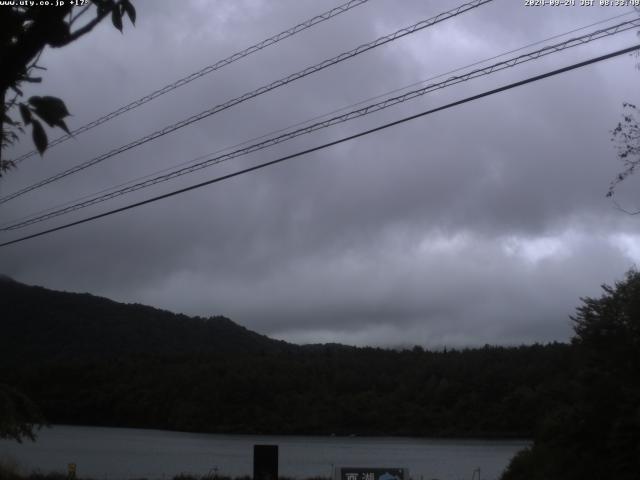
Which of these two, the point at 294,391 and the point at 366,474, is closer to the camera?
the point at 366,474

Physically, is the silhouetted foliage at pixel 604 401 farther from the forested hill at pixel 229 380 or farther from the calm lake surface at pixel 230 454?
the forested hill at pixel 229 380

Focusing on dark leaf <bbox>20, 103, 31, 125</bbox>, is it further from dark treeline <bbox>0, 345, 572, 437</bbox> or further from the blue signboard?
dark treeline <bbox>0, 345, 572, 437</bbox>

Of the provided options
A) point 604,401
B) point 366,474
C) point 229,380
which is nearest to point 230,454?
point 229,380

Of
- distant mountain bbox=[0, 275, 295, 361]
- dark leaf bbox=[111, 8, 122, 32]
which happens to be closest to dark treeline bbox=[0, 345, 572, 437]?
distant mountain bbox=[0, 275, 295, 361]

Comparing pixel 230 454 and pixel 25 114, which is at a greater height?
pixel 25 114

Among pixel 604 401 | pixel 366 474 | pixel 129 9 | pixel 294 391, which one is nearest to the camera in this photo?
pixel 129 9

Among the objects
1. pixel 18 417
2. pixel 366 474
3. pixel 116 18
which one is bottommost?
pixel 366 474

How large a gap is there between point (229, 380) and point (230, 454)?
19510 mm

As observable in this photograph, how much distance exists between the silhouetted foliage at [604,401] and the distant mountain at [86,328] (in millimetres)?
40914

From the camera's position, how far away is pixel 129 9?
4531 mm

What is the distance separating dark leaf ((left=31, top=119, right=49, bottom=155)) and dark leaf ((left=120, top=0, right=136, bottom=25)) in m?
0.93

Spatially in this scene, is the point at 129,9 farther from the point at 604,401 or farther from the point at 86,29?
the point at 604,401

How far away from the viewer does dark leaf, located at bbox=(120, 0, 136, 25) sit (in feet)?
14.8

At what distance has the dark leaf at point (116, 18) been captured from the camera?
4.50m
